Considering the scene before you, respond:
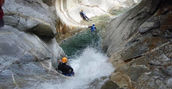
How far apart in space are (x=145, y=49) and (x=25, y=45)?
13.6ft

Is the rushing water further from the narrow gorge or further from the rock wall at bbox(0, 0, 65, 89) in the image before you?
the rock wall at bbox(0, 0, 65, 89)

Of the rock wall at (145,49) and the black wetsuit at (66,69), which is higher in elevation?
the rock wall at (145,49)

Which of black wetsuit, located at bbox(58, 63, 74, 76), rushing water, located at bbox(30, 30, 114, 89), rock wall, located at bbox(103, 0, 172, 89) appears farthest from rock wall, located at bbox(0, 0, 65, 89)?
rock wall, located at bbox(103, 0, 172, 89)

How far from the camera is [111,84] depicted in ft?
23.1

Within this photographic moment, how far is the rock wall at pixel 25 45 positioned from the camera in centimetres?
693

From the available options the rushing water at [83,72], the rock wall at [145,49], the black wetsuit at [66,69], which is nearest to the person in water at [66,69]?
the black wetsuit at [66,69]

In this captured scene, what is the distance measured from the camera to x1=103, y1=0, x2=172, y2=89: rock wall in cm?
699

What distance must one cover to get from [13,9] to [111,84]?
5180mm

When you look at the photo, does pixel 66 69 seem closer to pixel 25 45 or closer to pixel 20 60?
pixel 25 45

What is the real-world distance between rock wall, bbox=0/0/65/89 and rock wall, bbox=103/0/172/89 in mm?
2484

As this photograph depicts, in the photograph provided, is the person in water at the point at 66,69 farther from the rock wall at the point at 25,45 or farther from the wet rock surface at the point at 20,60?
the wet rock surface at the point at 20,60

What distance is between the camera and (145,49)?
840cm

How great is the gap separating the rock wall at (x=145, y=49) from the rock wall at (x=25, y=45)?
248 cm

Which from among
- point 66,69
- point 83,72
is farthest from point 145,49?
point 66,69
